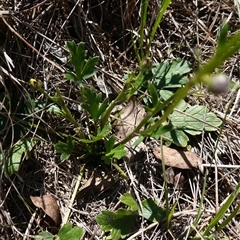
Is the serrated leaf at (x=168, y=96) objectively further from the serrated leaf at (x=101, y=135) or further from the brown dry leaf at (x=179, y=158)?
the serrated leaf at (x=101, y=135)

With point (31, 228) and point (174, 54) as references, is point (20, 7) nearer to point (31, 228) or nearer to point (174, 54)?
point (174, 54)

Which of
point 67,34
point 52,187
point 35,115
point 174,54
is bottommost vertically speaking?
point 52,187

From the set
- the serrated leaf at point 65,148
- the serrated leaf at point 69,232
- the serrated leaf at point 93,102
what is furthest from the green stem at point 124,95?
the serrated leaf at point 69,232

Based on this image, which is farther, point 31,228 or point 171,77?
point 171,77

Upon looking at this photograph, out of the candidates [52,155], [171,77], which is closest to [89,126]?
[52,155]

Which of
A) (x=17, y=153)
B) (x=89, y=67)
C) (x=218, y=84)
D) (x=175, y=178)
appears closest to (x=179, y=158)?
(x=175, y=178)

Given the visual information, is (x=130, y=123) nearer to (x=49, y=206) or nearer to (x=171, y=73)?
(x=171, y=73)
